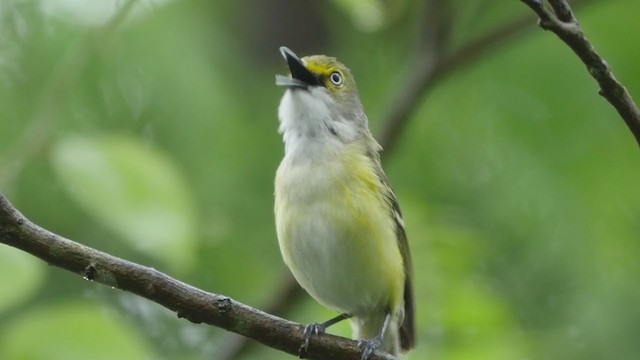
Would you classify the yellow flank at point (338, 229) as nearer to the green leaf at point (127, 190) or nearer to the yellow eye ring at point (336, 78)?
the yellow eye ring at point (336, 78)

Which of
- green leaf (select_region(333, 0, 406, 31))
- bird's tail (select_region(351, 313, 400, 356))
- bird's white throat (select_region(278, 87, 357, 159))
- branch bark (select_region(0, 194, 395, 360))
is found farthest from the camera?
bird's tail (select_region(351, 313, 400, 356))

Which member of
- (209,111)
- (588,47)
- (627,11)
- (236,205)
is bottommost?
(236,205)

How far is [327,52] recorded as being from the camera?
9266mm

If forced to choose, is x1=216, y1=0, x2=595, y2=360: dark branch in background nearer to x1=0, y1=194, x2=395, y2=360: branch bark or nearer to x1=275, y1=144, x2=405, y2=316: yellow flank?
x1=275, y1=144, x2=405, y2=316: yellow flank

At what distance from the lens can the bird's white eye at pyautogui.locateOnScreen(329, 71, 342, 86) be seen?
22.3ft

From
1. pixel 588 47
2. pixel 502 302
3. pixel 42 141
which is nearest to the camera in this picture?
pixel 588 47

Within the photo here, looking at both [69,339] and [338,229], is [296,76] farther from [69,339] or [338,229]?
[69,339]

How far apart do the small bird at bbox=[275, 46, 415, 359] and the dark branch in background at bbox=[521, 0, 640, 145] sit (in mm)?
2629

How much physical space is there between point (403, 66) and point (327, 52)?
0.66 meters

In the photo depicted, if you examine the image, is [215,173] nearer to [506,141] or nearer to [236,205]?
[236,205]

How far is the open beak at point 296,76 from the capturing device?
242 inches

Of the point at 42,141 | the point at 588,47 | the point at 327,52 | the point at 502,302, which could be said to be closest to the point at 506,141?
the point at 502,302

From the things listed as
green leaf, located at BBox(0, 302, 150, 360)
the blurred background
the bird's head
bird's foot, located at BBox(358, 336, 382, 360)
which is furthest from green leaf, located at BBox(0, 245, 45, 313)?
the blurred background

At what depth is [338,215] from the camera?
5887 millimetres
